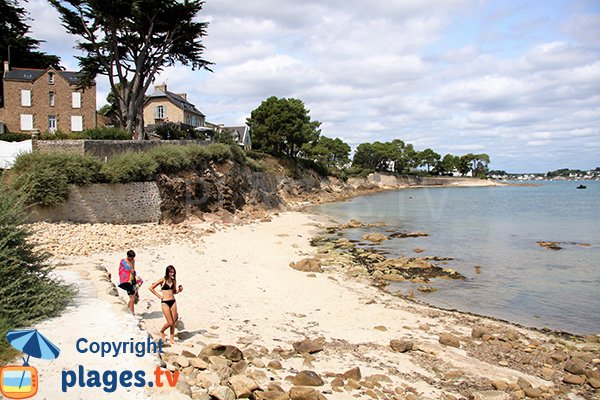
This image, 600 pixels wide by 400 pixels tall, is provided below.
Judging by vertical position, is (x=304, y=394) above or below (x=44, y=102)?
below

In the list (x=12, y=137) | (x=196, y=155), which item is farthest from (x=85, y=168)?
(x=12, y=137)

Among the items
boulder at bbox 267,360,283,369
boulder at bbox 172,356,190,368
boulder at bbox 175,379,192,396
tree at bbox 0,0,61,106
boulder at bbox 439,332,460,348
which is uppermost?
tree at bbox 0,0,61,106

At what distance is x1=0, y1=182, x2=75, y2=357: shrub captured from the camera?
236 inches

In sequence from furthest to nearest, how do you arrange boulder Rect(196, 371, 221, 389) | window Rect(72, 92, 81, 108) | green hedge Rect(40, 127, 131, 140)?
window Rect(72, 92, 81, 108)
green hedge Rect(40, 127, 131, 140)
boulder Rect(196, 371, 221, 389)

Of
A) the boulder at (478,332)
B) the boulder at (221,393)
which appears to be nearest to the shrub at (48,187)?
the boulder at (221,393)

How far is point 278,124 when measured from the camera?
54000mm

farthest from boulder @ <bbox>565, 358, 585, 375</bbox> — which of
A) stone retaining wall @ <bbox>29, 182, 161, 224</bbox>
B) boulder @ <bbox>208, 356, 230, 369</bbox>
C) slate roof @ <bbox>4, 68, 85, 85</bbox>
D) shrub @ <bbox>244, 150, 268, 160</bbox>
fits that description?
shrub @ <bbox>244, 150, 268, 160</bbox>

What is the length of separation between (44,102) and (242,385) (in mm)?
35629

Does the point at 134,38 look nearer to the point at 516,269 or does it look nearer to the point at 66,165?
the point at 66,165

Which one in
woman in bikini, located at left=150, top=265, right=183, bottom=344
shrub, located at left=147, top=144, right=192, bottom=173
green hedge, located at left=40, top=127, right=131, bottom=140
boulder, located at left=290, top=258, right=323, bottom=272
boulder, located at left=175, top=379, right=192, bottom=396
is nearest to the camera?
boulder, located at left=175, top=379, right=192, bottom=396

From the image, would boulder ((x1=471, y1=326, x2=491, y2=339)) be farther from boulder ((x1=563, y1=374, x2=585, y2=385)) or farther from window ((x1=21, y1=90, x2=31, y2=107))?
window ((x1=21, y1=90, x2=31, y2=107))

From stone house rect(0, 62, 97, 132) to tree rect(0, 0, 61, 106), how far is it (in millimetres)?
4336

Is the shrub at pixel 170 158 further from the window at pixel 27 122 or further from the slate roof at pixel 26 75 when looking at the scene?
the window at pixel 27 122

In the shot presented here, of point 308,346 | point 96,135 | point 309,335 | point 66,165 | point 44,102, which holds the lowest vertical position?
point 309,335
